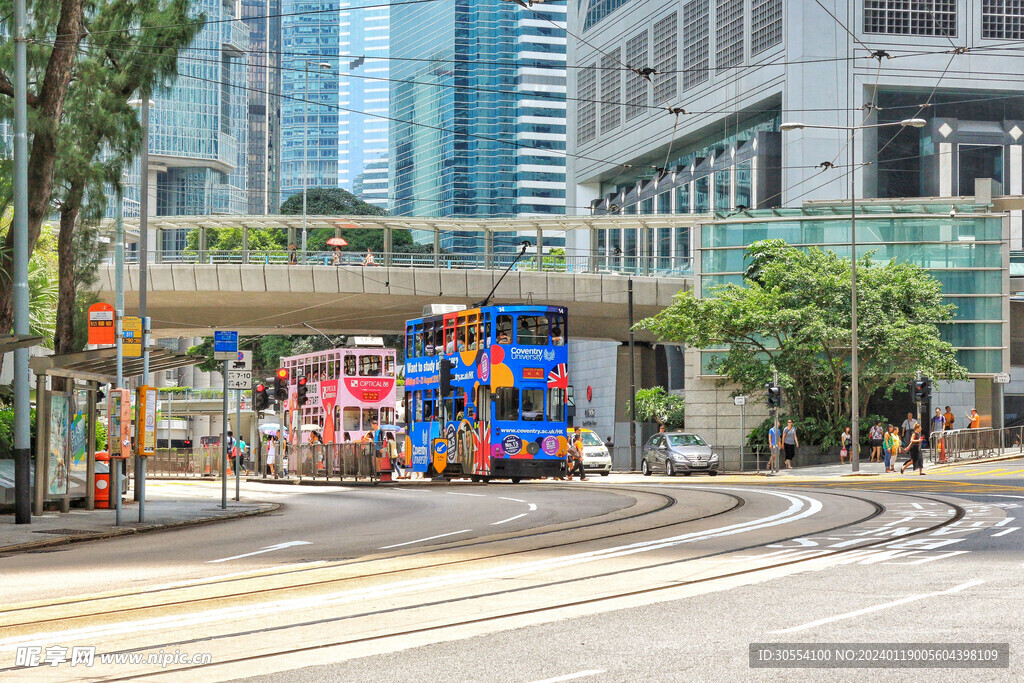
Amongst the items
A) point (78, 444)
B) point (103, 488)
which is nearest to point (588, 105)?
point (103, 488)

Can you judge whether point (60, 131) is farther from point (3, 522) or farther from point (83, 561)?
point (83, 561)

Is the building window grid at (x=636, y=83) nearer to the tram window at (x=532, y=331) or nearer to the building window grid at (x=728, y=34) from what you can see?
the building window grid at (x=728, y=34)

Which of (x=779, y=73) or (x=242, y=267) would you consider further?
(x=779, y=73)

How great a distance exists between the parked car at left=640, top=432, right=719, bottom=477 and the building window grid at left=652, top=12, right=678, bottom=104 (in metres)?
40.8

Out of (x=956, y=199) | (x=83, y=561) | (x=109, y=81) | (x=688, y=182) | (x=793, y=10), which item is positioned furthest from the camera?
(x=688, y=182)

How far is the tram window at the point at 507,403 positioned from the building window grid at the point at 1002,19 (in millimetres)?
46711

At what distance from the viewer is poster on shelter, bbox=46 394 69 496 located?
70.3 feet

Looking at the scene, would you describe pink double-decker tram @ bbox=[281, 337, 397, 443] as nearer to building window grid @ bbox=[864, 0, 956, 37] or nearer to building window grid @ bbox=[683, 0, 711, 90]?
building window grid @ bbox=[864, 0, 956, 37]

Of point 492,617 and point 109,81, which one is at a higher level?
point 109,81

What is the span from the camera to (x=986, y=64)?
7031cm

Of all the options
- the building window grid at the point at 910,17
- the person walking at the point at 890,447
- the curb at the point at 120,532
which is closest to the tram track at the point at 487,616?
the curb at the point at 120,532

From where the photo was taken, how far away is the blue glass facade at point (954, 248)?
5356 centimetres

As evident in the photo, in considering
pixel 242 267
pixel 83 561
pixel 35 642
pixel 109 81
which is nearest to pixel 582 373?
pixel 242 267

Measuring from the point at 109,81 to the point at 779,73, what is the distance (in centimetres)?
5101
